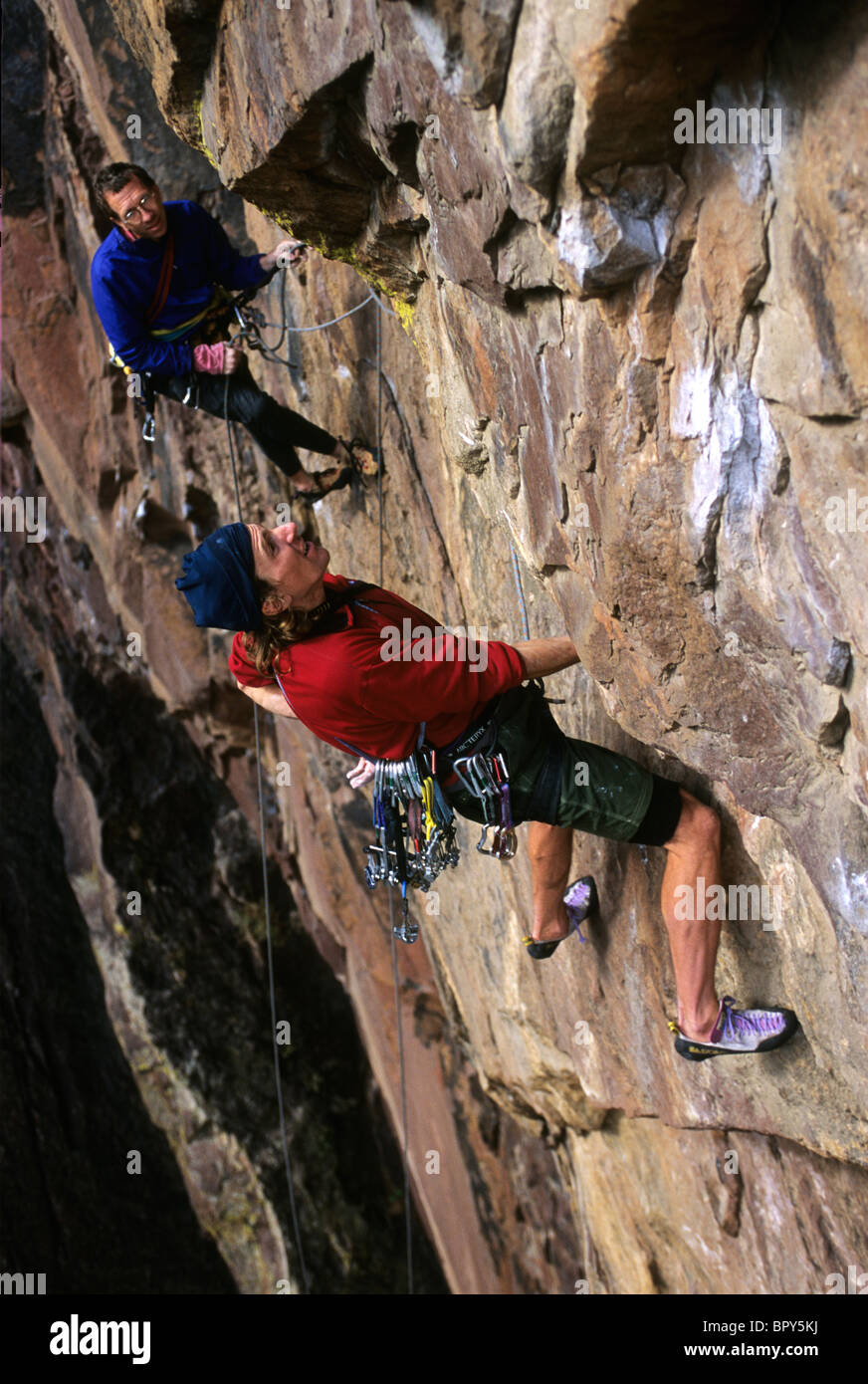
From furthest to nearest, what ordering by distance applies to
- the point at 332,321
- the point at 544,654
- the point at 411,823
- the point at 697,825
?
the point at 332,321 < the point at 411,823 < the point at 697,825 < the point at 544,654

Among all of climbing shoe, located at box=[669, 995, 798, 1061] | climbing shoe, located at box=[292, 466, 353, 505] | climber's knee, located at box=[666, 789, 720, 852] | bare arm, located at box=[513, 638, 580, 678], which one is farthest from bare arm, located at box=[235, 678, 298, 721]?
climbing shoe, located at box=[292, 466, 353, 505]

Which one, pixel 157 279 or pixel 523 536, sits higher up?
pixel 157 279

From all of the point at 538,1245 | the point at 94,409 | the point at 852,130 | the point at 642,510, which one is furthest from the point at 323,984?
the point at 852,130

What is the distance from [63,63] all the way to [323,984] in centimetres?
635

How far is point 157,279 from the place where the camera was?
417 cm

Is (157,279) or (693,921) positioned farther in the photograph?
(157,279)

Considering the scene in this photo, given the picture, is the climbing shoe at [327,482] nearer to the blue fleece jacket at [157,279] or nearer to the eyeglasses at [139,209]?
the blue fleece jacket at [157,279]

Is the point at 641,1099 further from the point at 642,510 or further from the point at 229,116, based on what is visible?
the point at 229,116

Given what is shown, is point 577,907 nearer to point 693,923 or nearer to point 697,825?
point 693,923

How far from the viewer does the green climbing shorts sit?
316 centimetres

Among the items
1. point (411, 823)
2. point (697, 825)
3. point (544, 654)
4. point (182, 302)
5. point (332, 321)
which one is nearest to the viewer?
point (544, 654)

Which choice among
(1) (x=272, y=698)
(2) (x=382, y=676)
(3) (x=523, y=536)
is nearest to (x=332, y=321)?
(3) (x=523, y=536)

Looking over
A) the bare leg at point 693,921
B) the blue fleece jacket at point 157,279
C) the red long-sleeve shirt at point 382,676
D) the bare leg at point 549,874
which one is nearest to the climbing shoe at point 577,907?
the bare leg at point 549,874

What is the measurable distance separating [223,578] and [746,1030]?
80.8 inches
